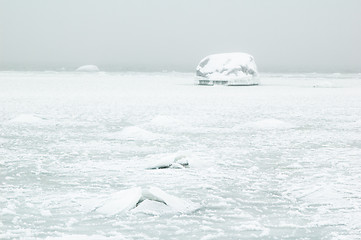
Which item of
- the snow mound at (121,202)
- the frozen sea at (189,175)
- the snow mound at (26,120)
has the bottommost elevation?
the snow mound at (26,120)

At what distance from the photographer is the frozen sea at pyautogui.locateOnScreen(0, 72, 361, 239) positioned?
397 centimetres

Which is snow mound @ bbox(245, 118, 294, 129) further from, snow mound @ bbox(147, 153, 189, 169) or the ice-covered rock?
snow mound @ bbox(147, 153, 189, 169)

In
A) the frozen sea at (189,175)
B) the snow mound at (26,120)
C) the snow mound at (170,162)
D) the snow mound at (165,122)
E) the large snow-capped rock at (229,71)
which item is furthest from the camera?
the large snow-capped rock at (229,71)

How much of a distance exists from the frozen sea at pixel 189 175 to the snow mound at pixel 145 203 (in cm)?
7

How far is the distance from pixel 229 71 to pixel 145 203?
81.0ft

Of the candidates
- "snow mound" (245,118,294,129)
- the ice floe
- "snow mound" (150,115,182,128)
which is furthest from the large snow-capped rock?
the ice floe

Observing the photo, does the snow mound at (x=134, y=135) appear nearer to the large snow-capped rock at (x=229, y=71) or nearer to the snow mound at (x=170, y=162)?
the snow mound at (x=170, y=162)

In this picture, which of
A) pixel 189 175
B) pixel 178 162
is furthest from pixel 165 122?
pixel 189 175

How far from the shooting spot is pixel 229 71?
2877cm

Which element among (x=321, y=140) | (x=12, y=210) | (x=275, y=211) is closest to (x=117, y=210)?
(x=12, y=210)

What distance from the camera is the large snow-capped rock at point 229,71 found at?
2862cm

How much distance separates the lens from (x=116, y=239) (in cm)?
366

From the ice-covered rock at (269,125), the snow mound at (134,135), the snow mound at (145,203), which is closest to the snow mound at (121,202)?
the snow mound at (145,203)

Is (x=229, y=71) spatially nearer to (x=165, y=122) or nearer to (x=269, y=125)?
(x=165, y=122)
